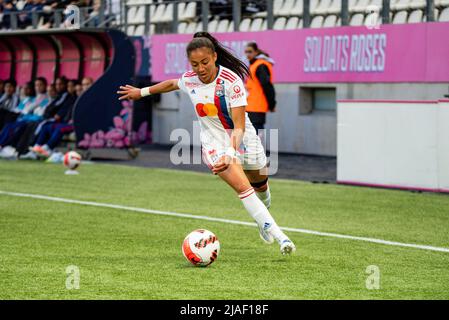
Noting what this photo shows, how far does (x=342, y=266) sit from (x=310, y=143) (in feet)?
45.6

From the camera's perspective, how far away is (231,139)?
9047 millimetres

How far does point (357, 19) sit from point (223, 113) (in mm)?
12326

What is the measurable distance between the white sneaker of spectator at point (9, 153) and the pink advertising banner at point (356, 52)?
4.49m

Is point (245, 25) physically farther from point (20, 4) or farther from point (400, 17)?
point (20, 4)

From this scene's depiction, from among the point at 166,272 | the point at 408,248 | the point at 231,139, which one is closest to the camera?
the point at 166,272

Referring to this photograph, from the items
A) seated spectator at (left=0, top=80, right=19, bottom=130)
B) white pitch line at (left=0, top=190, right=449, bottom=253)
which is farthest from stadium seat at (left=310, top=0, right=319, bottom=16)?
white pitch line at (left=0, top=190, right=449, bottom=253)

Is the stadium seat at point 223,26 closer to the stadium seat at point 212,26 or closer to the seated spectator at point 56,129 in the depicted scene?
the stadium seat at point 212,26

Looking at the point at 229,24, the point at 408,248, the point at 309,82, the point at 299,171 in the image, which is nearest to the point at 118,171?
the point at 299,171

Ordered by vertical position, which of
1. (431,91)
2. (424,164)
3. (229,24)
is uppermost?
(229,24)

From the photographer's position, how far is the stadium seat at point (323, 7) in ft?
72.2

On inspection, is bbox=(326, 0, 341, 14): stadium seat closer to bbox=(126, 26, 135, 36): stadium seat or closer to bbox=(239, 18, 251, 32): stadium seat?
bbox=(239, 18, 251, 32): stadium seat

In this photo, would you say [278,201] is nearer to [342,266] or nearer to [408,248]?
[408,248]

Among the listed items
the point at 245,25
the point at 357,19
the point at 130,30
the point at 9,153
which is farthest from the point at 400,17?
the point at 130,30

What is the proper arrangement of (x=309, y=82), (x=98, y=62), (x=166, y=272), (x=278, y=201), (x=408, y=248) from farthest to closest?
(x=98, y=62) < (x=309, y=82) < (x=278, y=201) < (x=408, y=248) < (x=166, y=272)
